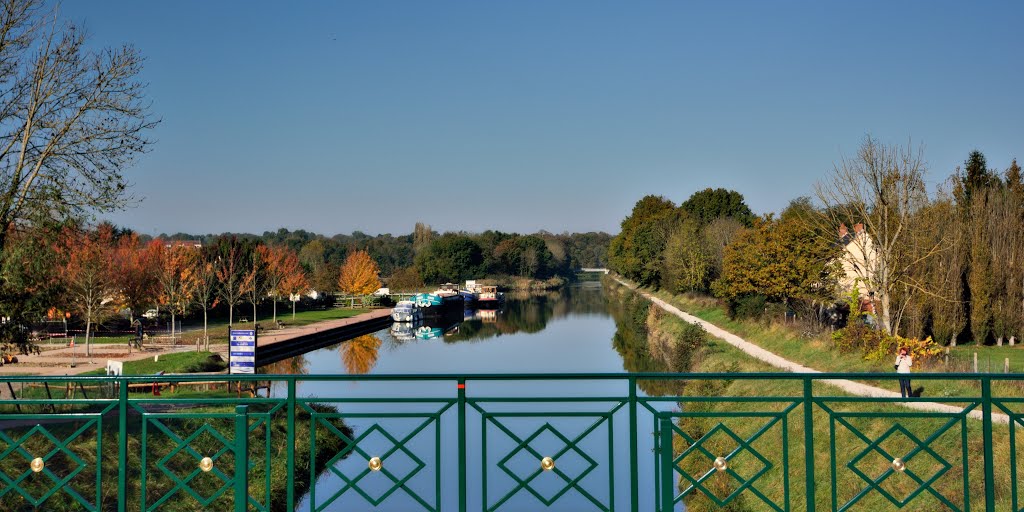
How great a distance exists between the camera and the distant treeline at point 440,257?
91.6 meters

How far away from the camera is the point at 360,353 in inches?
1647

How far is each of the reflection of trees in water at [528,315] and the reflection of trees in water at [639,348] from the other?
18.3 ft

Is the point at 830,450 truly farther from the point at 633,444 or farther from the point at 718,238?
the point at 718,238

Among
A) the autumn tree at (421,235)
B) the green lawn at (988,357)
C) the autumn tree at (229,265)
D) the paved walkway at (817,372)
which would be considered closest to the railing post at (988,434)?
the paved walkway at (817,372)

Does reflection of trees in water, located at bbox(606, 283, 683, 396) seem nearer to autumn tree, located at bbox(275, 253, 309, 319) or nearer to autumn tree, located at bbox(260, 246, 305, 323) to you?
autumn tree, located at bbox(260, 246, 305, 323)

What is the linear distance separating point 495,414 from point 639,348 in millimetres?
34857

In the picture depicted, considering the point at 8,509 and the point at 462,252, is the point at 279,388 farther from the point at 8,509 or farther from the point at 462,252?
the point at 462,252

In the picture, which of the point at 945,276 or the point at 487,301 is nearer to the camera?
the point at 945,276

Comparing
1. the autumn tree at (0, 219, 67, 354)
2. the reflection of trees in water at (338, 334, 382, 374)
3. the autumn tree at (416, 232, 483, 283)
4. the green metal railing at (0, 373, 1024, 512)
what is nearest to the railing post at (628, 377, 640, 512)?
the green metal railing at (0, 373, 1024, 512)

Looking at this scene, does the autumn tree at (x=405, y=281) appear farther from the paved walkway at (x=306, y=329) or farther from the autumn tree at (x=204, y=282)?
the autumn tree at (x=204, y=282)

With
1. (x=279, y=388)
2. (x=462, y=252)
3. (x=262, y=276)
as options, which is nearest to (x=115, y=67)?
(x=279, y=388)

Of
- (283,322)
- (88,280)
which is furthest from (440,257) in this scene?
(88,280)

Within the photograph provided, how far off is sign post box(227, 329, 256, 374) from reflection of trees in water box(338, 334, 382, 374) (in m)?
10.6

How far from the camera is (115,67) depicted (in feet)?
48.4
